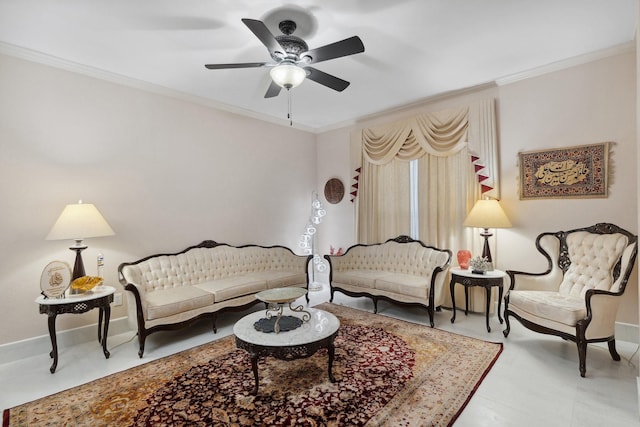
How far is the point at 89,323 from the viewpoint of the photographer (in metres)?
3.39

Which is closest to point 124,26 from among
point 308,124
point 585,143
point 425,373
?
point 308,124

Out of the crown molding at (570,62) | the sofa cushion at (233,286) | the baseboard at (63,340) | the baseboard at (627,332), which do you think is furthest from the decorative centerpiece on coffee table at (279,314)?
the crown molding at (570,62)

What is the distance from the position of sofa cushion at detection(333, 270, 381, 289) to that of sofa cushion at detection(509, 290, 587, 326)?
1.58m

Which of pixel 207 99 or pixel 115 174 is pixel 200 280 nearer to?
pixel 115 174

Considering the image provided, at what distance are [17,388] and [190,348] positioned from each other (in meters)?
1.25

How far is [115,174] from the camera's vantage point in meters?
3.60

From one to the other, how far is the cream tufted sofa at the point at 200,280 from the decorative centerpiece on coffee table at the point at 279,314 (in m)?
1.01

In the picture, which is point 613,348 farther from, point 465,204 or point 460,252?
point 465,204

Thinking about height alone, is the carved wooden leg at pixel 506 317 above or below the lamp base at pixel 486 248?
below

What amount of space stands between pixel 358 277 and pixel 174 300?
2.23 metres

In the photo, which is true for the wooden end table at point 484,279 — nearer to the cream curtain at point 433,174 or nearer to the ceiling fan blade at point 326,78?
the cream curtain at point 433,174

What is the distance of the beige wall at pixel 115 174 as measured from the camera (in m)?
3.02

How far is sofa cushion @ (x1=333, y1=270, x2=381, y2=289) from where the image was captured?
13.6 feet

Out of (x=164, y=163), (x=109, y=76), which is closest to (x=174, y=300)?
(x=164, y=163)
